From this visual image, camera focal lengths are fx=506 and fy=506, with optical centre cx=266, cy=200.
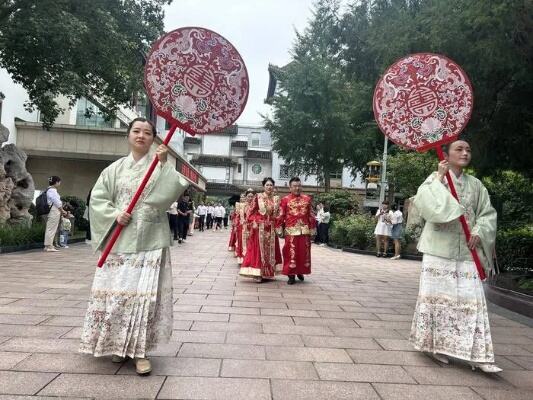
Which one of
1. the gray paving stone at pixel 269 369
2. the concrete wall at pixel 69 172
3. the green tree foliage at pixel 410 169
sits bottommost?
the gray paving stone at pixel 269 369

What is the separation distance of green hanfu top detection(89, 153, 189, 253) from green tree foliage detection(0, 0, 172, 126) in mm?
7591

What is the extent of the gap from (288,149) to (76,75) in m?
16.8

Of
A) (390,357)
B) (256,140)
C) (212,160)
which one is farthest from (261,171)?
(390,357)

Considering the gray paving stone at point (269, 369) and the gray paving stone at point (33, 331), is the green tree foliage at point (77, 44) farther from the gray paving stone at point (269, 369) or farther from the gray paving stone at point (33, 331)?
the gray paving stone at point (269, 369)

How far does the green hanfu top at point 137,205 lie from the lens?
3.56 m

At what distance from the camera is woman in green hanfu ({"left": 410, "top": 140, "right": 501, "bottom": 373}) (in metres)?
3.80

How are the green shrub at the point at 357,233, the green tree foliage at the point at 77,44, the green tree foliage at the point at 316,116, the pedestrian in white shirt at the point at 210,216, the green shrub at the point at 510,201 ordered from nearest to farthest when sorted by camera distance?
1. the green tree foliage at the point at 77,44
2. the green shrub at the point at 510,201
3. the green shrub at the point at 357,233
4. the green tree foliage at the point at 316,116
5. the pedestrian in white shirt at the point at 210,216

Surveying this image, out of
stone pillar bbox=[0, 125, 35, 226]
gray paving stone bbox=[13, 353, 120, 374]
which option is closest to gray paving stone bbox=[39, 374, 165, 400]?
gray paving stone bbox=[13, 353, 120, 374]

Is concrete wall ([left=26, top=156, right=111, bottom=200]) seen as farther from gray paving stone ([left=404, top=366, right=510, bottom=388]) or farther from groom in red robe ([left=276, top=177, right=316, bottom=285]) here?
gray paving stone ([left=404, top=366, right=510, bottom=388])

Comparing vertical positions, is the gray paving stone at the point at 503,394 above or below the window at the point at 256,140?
below

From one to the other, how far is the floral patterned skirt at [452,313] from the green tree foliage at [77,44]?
888 centimetres

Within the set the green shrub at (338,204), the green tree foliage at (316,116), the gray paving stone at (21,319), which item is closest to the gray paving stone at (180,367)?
the gray paving stone at (21,319)

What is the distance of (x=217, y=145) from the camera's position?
168 feet

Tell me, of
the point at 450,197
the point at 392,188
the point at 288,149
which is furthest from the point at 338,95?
the point at 450,197
